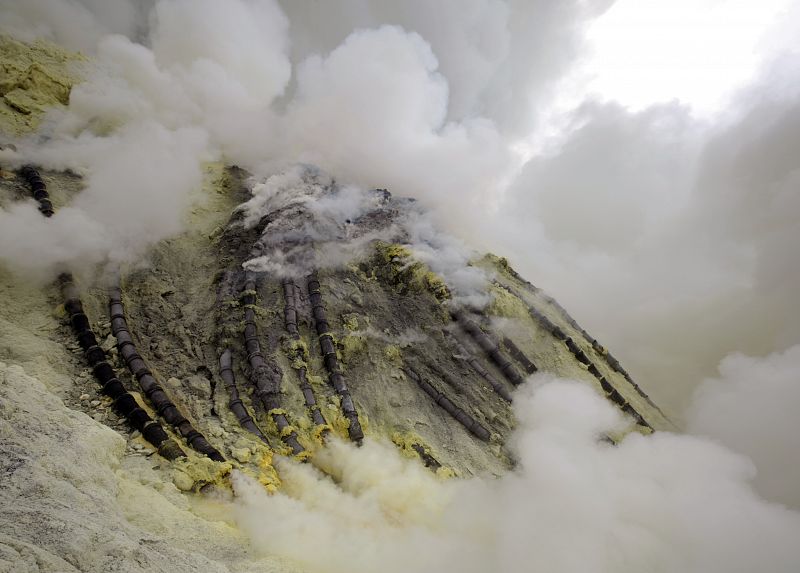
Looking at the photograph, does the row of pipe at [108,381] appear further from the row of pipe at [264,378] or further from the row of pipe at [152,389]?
the row of pipe at [264,378]

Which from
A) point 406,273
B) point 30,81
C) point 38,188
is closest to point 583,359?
point 406,273

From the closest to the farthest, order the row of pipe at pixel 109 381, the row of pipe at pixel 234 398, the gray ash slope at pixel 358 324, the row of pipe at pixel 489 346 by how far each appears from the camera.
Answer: the row of pipe at pixel 109 381
the row of pipe at pixel 234 398
the gray ash slope at pixel 358 324
the row of pipe at pixel 489 346

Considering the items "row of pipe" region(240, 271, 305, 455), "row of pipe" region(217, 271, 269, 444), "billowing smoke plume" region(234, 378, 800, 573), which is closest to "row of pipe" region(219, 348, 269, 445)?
"row of pipe" region(217, 271, 269, 444)

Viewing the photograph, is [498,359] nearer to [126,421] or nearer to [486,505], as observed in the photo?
[486,505]

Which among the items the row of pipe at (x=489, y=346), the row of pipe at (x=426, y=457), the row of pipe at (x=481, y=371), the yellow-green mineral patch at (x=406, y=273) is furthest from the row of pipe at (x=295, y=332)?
the row of pipe at (x=489, y=346)

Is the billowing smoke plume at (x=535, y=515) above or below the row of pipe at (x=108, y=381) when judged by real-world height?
above

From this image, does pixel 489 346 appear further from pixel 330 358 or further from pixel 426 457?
pixel 330 358

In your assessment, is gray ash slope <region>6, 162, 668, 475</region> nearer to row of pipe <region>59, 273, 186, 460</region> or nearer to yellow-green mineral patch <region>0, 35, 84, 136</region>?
row of pipe <region>59, 273, 186, 460</region>
